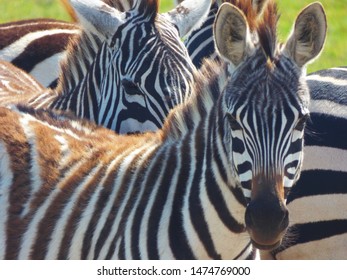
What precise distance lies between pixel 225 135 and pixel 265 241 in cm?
55

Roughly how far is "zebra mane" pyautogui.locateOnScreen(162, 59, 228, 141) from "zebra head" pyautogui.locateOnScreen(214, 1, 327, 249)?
163 mm

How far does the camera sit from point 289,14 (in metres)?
17.5

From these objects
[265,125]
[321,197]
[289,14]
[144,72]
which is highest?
[265,125]

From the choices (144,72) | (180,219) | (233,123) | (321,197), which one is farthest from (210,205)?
(321,197)

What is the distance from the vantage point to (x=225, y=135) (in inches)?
182

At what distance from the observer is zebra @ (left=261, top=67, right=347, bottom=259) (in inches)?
247

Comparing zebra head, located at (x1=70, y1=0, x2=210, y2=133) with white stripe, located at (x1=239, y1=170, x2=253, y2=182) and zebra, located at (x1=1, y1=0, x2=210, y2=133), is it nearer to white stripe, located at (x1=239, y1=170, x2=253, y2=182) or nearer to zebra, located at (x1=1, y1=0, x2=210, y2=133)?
zebra, located at (x1=1, y1=0, x2=210, y2=133)

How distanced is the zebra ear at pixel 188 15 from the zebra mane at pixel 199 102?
5.39 feet

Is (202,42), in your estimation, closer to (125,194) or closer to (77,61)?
(77,61)

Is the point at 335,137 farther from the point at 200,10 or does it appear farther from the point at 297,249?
the point at 200,10

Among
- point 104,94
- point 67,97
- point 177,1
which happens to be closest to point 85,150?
point 104,94

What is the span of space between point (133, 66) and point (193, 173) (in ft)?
5.15

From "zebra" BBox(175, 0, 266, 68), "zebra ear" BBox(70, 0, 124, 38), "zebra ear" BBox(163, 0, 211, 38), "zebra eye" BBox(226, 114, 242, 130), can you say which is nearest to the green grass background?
"zebra" BBox(175, 0, 266, 68)

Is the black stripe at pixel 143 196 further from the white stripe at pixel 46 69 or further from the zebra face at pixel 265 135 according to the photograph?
the white stripe at pixel 46 69
